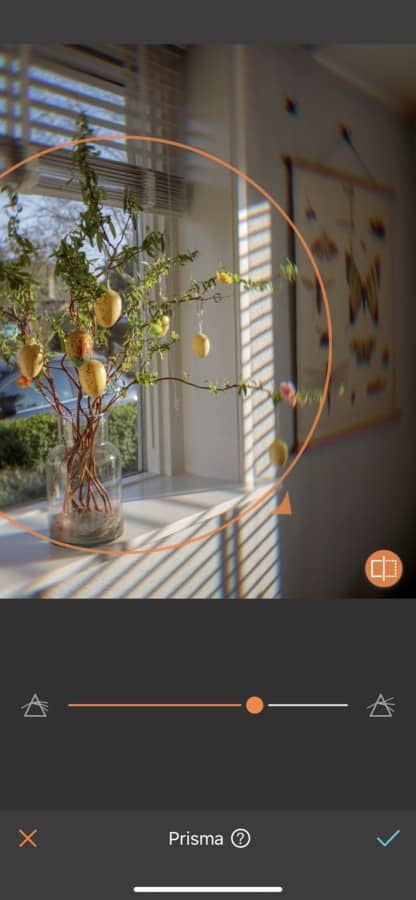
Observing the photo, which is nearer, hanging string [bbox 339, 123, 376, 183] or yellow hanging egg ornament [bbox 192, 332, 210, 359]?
hanging string [bbox 339, 123, 376, 183]

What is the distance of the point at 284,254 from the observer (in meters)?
0.80

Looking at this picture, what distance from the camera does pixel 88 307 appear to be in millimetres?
694

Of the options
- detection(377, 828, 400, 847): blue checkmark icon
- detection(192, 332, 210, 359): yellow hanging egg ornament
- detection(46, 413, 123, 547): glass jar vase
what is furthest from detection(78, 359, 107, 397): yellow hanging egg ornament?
→ detection(377, 828, 400, 847): blue checkmark icon

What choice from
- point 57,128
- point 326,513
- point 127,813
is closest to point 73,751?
point 127,813

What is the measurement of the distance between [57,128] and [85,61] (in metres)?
0.08

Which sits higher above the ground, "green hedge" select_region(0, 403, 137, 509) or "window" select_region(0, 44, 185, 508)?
"window" select_region(0, 44, 185, 508)

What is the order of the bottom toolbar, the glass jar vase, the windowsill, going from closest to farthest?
the bottom toolbar
the windowsill
the glass jar vase

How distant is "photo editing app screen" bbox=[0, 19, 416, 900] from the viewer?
45cm
